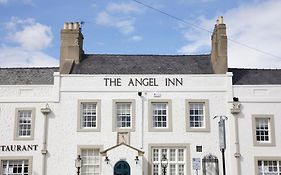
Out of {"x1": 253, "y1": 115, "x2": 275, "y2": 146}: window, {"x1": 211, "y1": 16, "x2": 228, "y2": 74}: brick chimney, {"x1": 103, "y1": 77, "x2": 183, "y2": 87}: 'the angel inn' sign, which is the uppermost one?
{"x1": 211, "y1": 16, "x2": 228, "y2": 74}: brick chimney

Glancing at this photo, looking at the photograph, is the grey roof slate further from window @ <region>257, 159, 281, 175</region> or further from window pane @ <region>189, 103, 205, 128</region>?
window @ <region>257, 159, 281, 175</region>

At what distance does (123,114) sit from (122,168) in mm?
3429

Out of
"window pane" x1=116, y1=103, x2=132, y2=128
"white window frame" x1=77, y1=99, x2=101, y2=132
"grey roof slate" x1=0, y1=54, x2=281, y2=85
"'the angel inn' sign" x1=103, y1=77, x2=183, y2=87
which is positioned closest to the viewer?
"white window frame" x1=77, y1=99, x2=101, y2=132

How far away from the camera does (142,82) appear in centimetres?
2683

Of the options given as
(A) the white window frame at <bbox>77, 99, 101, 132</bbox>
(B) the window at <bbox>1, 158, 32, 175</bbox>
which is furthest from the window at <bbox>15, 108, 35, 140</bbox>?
(A) the white window frame at <bbox>77, 99, 101, 132</bbox>

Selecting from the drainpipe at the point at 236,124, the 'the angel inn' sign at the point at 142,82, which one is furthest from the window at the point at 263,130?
the 'the angel inn' sign at the point at 142,82

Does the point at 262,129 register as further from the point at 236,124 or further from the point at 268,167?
the point at 268,167

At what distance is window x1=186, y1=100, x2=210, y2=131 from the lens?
2633 cm

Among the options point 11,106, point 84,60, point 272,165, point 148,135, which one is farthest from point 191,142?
point 11,106

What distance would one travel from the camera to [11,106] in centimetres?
2650

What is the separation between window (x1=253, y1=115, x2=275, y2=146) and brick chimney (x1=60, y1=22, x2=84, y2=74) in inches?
485

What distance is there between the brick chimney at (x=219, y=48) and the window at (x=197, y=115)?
2.68 meters

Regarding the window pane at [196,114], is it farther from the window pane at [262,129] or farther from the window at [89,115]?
the window at [89,115]

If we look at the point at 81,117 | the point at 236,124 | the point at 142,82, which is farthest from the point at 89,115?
the point at 236,124
